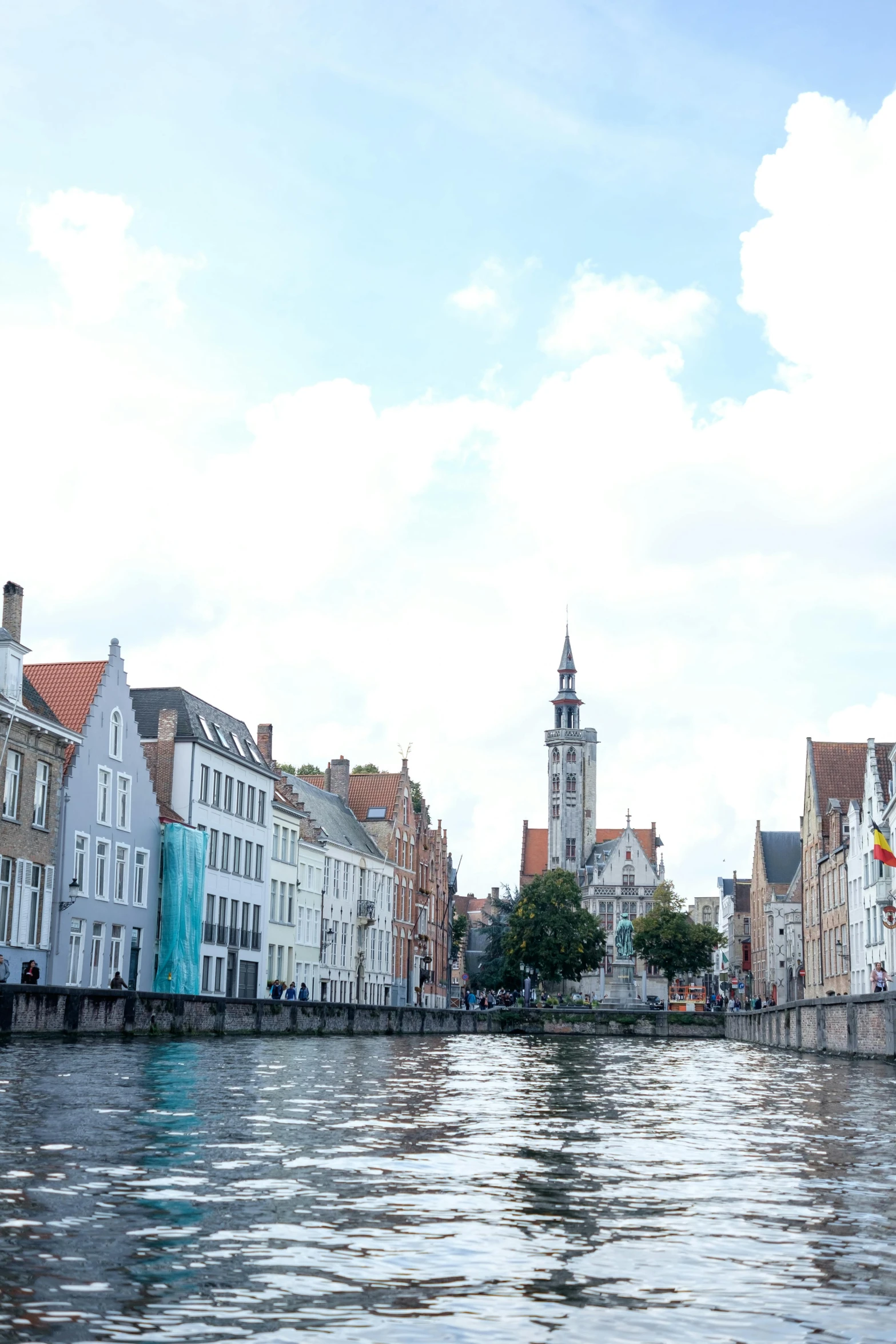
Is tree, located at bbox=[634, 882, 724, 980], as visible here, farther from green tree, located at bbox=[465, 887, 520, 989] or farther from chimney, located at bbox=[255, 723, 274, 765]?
chimney, located at bbox=[255, 723, 274, 765]

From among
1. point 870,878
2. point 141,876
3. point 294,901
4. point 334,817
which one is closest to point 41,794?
point 141,876

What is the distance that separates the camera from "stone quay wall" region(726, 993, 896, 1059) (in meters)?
34.8

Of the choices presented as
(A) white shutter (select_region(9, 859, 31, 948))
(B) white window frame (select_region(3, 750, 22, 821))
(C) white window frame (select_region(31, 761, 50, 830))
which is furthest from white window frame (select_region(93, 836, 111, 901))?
(B) white window frame (select_region(3, 750, 22, 821))

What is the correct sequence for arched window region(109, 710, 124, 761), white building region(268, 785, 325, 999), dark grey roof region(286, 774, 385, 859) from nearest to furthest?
1. arched window region(109, 710, 124, 761)
2. white building region(268, 785, 325, 999)
3. dark grey roof region(286, 774, 385, 859)

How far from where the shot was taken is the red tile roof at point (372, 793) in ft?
340

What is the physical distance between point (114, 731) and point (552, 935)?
66723 mm

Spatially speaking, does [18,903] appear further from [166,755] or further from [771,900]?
[771,900]

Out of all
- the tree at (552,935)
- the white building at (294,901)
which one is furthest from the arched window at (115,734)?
the tree at (552,935)

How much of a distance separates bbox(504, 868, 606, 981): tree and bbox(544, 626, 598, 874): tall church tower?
223 ft

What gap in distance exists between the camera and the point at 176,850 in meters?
62.0

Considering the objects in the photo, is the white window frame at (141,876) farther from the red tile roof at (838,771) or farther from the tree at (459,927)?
the tree at (459,927)

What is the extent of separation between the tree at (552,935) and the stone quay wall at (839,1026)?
54.6m

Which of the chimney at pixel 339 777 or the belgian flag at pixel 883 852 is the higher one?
the chimney at pixel 339 777

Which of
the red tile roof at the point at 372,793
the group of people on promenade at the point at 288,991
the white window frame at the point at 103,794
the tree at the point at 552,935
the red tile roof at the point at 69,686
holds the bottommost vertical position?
the group of people on promenade at the point at 288,991
